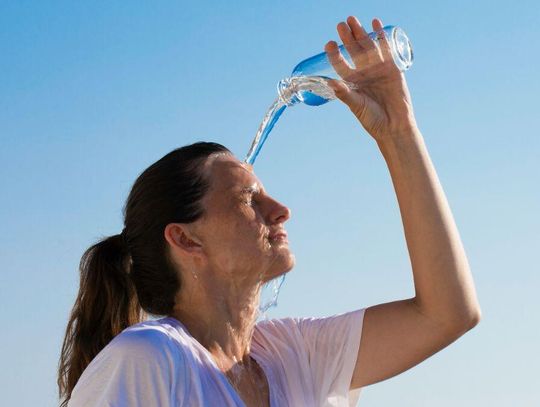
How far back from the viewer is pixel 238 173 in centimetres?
392

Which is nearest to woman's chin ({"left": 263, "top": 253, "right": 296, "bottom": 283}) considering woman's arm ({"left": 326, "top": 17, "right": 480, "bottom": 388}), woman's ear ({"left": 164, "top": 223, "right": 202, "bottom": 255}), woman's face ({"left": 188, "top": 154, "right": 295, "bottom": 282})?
woman's face ({"left": 188, "top": 154, "right": 295, "bottom": 282})

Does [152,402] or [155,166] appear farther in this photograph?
[155,166]

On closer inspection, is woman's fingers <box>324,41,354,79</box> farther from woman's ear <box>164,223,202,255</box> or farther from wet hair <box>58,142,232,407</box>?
woman's ear <box>164,223,202,255</box>

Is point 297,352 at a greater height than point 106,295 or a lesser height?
lesser

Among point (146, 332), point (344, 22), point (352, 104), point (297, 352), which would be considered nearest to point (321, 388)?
point (297, 352)

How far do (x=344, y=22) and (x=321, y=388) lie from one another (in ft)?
4.91

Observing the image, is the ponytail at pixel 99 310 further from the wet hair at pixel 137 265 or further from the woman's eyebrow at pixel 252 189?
the woman's eyebrow at pixel 252 189

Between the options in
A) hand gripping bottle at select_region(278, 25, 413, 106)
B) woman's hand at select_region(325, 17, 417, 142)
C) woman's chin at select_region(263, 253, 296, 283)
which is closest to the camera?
woman's chin at select_region(263, 253, 296, 283)

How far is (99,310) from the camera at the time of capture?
13.2 feet

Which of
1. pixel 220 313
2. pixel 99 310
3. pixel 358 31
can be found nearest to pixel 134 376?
pixel 220 313

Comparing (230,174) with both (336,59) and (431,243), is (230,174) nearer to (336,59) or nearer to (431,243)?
(336,59)

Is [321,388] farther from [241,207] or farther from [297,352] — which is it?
[241,207]

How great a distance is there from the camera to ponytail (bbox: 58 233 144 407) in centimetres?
396

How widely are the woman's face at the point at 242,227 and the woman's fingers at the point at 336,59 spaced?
595mm
